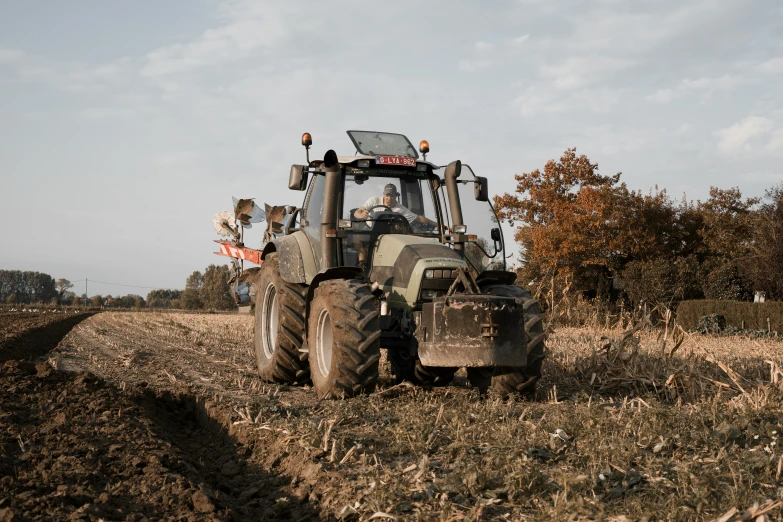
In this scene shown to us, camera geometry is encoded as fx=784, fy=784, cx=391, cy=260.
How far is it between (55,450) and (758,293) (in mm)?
24012

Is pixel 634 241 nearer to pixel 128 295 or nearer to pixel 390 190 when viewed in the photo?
pixel 390 190

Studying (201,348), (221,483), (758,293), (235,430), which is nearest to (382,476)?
(221,483)

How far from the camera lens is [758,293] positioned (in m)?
24.8

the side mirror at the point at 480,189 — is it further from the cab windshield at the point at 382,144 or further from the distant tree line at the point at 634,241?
the distant tree line at the point at 634,241

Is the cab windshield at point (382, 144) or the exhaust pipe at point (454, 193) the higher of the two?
the cab windshield at point (382, 144)

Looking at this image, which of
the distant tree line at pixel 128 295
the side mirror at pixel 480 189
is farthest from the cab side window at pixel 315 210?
the distant tree line at pixel 128 295

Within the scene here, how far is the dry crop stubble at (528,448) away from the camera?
3719mm

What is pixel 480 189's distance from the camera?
314 inches

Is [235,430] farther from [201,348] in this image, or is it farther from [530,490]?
[201,348]

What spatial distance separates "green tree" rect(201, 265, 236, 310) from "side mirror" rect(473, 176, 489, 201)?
185ft

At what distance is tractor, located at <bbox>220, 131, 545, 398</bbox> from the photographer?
21.5ft

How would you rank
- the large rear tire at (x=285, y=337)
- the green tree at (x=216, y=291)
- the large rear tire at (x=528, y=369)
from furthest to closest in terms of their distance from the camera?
the green tree at (x=216, y=291)
the large rear tire at (x=285, y=337)
the large rear tire at (x=528, y=369)

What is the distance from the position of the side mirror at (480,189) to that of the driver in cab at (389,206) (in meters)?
0.55

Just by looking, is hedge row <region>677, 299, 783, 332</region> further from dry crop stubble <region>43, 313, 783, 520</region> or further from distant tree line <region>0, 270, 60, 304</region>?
distant tree line <region>0, 270, 60, 304</region>
